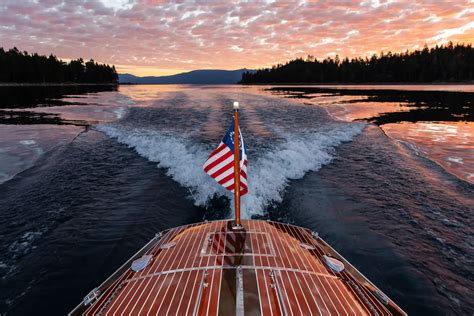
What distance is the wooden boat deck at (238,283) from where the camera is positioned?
444cm

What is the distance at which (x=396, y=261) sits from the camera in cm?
787

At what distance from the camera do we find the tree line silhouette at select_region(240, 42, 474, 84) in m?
136

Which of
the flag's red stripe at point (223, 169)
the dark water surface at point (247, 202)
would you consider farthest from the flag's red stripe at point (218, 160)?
the dark water surface at point (247, 202)

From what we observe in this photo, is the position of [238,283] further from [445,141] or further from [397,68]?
[397,68]

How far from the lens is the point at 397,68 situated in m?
150

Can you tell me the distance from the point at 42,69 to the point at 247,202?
149 m

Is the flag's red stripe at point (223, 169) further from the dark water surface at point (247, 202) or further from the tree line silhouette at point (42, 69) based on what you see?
the tree line silhouette at point (42, 69)

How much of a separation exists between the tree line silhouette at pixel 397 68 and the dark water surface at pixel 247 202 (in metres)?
143

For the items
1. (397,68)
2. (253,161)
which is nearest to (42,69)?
(253,161)

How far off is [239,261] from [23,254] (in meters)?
6.10

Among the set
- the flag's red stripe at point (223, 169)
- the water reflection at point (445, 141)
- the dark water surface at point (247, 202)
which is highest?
the flag's red stripe at point (223, 169)

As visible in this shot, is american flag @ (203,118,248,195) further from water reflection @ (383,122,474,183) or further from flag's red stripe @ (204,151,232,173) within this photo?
water reflection @ (383,122,474,183)

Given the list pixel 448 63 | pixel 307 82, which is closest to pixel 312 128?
pixel 448 63

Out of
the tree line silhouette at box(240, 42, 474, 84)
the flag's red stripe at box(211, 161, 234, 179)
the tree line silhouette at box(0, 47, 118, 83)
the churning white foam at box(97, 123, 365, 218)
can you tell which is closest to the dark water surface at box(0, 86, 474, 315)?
the churning white foam at box(97, 123, 365, 218)
